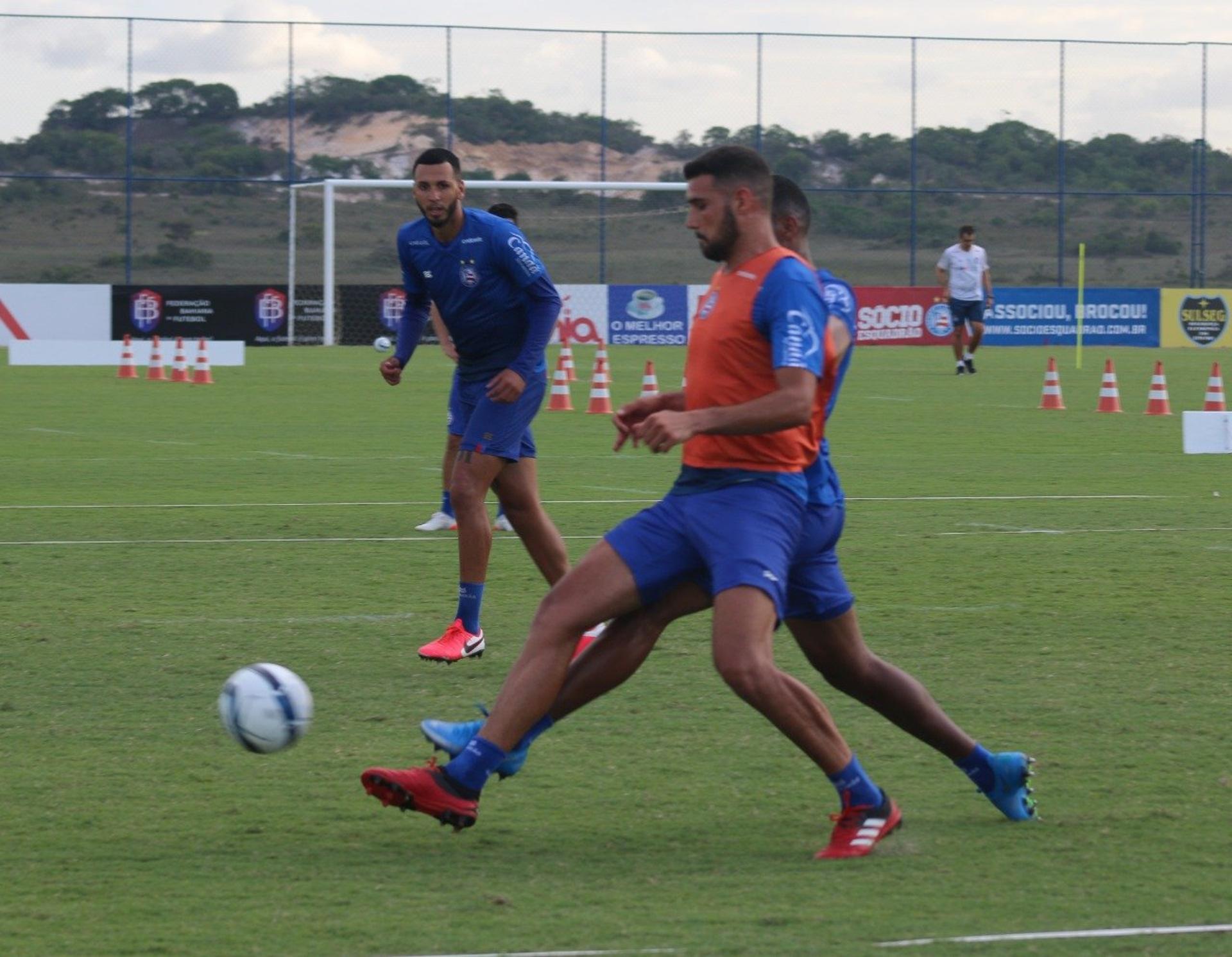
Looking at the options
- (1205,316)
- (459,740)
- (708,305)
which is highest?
(1205,316)

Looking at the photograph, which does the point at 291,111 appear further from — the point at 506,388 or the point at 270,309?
the point at 506,388

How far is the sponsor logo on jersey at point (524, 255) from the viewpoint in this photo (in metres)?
8.63

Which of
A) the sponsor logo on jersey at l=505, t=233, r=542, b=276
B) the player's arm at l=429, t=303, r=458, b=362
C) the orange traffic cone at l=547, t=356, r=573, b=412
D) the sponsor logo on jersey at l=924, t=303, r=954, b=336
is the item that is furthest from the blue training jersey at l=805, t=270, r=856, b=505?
the sponsor logo on jersey at l=924, t=303, r=954, b=336

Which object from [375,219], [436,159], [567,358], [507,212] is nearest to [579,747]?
[436,159]

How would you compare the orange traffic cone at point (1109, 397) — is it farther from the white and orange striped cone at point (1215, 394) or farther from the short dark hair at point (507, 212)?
the short dark hair at point (507, 212)

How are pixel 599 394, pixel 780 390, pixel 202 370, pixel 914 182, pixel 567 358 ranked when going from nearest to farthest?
1. pixel 780 390
2. pixel 599 394
3. pixel 567 358
4. pixel 202 370
5. pixel 914 182

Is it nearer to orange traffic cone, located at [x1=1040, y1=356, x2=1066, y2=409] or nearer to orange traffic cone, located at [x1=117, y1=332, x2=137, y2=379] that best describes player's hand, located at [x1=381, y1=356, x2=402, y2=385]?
orange traffic cone, located at [x1=1040, y1=356, x2=1066, y2=409]

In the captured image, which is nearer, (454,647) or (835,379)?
(835,379)

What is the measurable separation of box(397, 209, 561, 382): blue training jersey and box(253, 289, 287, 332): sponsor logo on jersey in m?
29.7

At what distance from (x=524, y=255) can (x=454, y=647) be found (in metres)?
1.67

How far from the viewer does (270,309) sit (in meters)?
38.3

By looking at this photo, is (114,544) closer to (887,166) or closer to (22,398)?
(22,398)

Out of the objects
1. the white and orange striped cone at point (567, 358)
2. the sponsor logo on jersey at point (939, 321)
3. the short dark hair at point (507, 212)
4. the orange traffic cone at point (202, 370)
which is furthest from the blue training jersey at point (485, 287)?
the sponsor logo on jersey at point (939, 321)

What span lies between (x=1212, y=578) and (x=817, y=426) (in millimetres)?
5512
